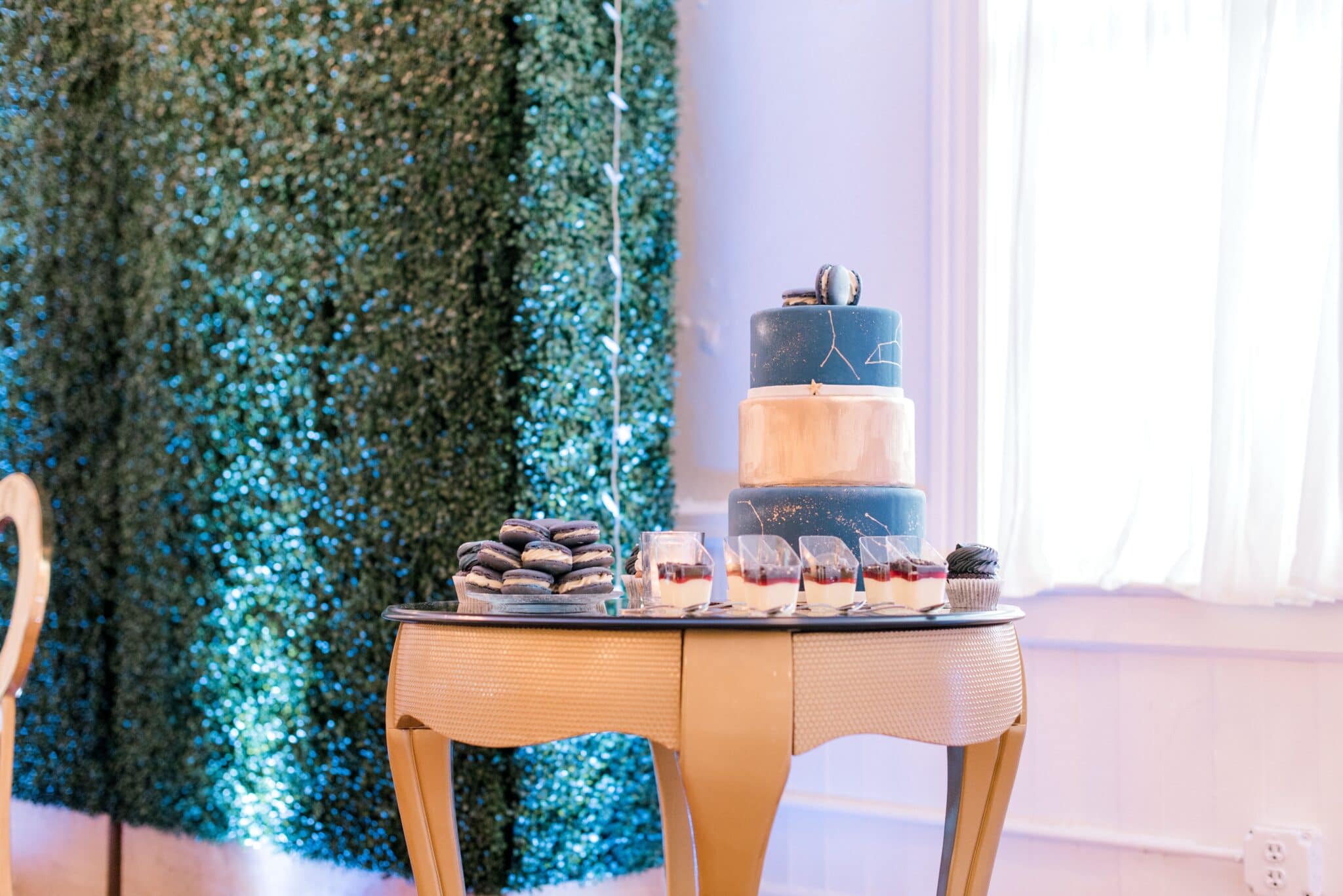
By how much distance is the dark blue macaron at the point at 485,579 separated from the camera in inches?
49.9

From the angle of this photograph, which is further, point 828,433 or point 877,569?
point 828,433

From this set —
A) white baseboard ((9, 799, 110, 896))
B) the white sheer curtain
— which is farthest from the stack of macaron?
white baseboard ((9, 799, 110, 896))

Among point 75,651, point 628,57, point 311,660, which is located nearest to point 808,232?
point 628,57

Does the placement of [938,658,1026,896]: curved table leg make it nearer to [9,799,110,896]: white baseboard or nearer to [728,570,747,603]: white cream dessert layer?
[728,570,747,603]: white cream dessert layer

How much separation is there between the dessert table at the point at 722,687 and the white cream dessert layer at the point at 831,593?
0.19ft

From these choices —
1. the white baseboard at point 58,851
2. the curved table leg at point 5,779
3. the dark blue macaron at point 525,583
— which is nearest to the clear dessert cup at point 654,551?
the dark blue macaron at point 525,583

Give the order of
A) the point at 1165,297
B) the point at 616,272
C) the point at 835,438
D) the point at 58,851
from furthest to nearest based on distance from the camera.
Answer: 1. the point at 58,851
2. the point at 616,272
3. the point at 1165,297
4. the point at 835,438

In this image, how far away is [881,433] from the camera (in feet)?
4.66

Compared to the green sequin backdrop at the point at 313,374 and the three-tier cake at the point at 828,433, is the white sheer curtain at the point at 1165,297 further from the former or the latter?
the green sequin backdrop at the point at 313,374

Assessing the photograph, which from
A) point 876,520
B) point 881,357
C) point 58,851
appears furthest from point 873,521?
point 58,851

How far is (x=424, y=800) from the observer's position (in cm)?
133

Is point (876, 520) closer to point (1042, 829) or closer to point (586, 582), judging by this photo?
point (586, 582)

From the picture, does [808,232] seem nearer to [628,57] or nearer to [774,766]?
[628,57]

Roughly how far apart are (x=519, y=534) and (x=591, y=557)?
0.09 m
